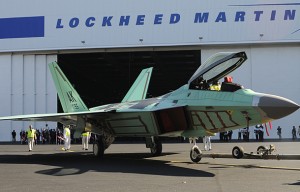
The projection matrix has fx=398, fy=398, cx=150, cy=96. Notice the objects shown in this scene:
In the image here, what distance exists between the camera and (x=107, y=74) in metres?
45.4

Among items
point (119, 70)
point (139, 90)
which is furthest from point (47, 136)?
point (139, 90)

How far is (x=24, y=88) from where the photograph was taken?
3622 cm

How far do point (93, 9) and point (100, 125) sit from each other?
2082 cm

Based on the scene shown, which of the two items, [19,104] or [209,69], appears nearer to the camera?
[209,69]

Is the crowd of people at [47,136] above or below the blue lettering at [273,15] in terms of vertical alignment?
below

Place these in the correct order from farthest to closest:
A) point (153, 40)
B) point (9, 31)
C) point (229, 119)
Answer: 1. point (9, 31)
2. point (153, 40)
3. point (229, 119)

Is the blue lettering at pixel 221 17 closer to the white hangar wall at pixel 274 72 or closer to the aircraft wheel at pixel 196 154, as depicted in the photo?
the white hangar wall at pixel 274 72

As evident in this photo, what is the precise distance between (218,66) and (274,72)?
2293cm

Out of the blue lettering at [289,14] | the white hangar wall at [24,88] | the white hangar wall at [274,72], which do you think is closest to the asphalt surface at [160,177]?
the white hangar wall at [274,72]

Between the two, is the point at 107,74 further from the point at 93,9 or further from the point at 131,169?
the point at 131,169

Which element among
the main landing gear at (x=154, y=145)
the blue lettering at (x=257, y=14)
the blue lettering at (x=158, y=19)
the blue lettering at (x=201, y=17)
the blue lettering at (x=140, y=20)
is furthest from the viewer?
the blue lettering at (x=140, y=20)

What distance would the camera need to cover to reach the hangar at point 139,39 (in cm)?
3203

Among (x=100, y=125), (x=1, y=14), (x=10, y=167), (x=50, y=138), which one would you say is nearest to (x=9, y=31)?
(x=1, y=14)

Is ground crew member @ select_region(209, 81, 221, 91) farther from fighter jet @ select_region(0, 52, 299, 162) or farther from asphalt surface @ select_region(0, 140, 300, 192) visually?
asphalt surface @ select_region(0, 140, 300, 192)
